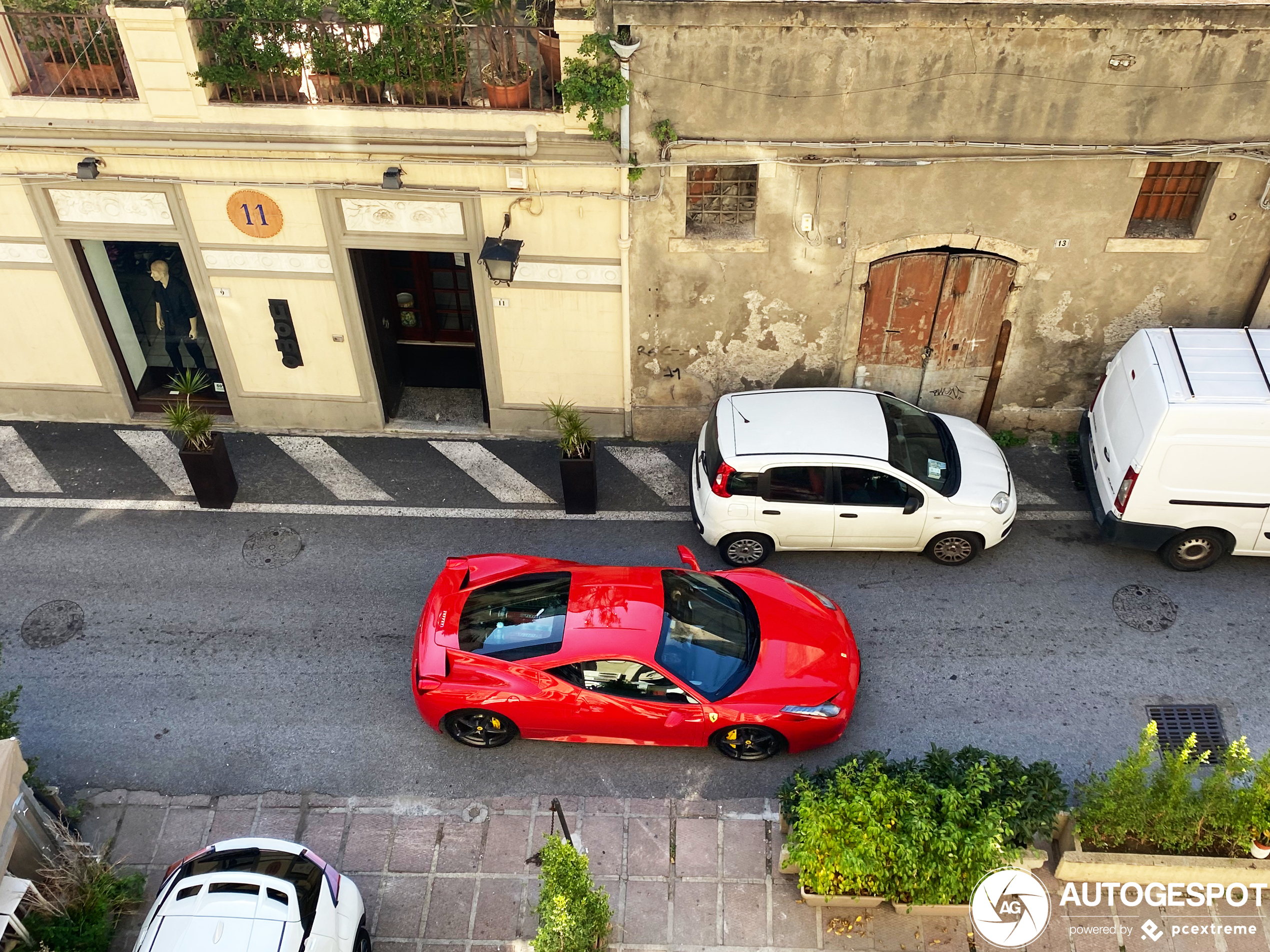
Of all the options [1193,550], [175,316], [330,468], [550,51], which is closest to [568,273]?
[550,51]

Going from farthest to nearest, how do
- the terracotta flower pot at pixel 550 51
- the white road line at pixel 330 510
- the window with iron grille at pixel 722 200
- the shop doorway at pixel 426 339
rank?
the shop doorway at pixel 426 339 → the white road line at pixel 330 510 → the window with iron grille at pixel 722 200 → the terracotta flower pot at pixel 550 51

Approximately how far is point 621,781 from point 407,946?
7.32 ft

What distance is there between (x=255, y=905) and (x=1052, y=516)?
30.2 feet

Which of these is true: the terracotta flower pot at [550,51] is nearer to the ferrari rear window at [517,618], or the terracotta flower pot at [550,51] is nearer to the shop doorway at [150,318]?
the shop doorway at [150,318]

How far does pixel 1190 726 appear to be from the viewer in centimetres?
934

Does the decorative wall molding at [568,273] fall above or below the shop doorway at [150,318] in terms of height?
above

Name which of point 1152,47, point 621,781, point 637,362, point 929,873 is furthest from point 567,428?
point 1152,47

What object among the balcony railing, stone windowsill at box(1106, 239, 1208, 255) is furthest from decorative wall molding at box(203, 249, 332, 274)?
stone windowsill at box(1106, 239, 1208, 255)

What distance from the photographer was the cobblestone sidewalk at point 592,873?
784 centimetres

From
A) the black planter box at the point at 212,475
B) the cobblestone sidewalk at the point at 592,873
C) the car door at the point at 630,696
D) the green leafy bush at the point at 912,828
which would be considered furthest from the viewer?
the black planter box at the point at 212,475

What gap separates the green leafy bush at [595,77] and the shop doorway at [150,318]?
5.28 m

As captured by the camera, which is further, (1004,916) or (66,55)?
(66,55)

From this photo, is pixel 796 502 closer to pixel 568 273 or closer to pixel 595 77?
pixel 568 273

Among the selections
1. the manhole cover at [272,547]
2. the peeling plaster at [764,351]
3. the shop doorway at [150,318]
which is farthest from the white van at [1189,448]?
the shop doorway at [150,318]
